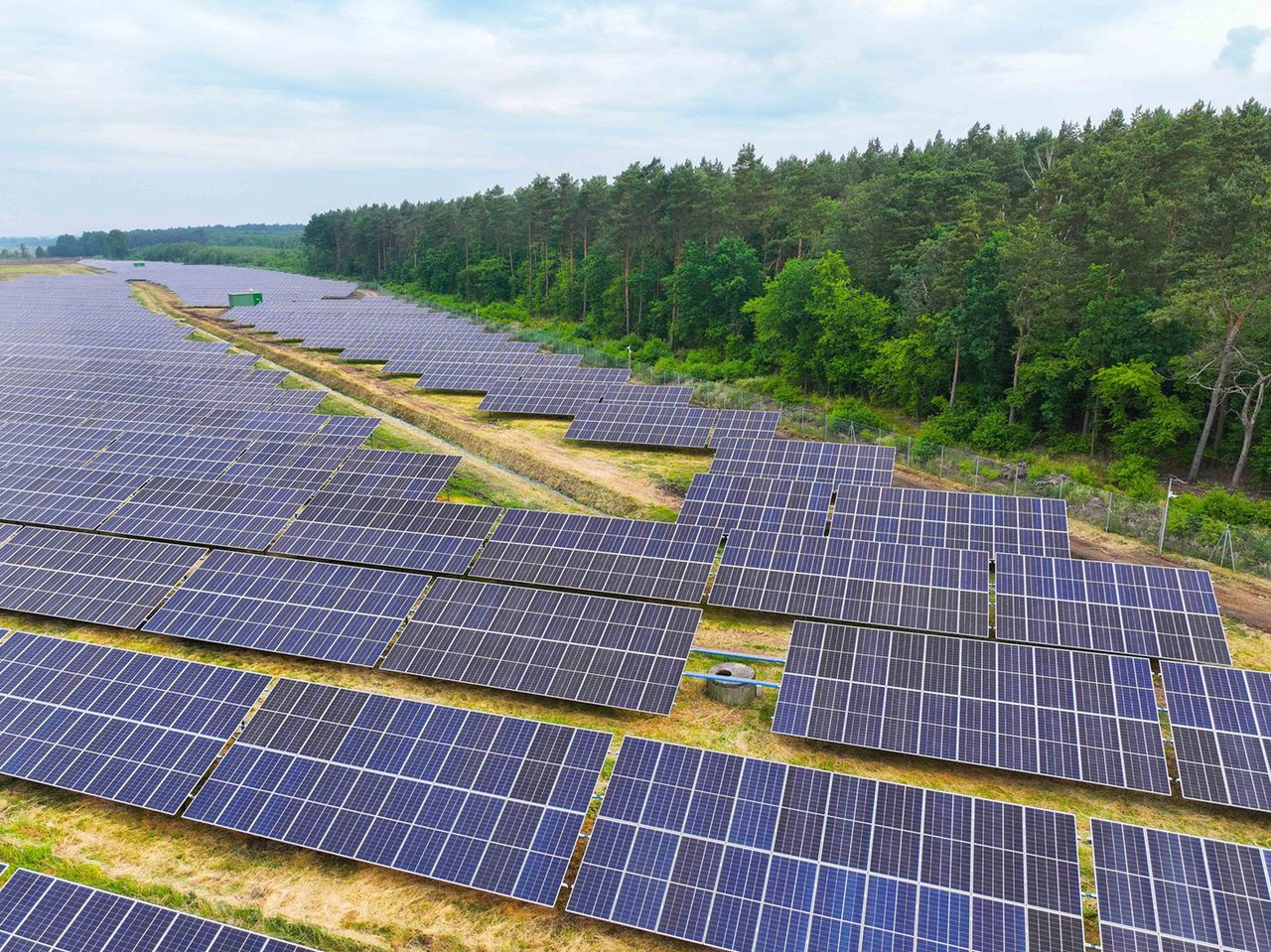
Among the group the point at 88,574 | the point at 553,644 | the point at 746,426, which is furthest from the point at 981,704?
the point at 88,574

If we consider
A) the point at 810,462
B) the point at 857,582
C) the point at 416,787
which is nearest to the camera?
the point at 416,787

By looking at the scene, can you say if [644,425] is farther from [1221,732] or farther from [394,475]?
[1221,732]

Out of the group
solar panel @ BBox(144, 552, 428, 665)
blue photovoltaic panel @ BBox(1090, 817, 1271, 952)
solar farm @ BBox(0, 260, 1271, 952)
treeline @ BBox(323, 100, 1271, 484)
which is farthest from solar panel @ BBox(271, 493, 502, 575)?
treeline @ BBox(323, 100, 1271, 484)

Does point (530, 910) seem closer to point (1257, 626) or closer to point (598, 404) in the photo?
point (1257, 626)

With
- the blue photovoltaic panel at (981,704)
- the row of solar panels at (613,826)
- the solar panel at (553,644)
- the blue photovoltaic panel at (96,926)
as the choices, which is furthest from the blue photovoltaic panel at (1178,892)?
the blue photovoltaic panel at (96,926)

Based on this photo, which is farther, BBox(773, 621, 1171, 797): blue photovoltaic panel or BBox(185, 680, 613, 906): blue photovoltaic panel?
BBox(773, 621, 1171, 797): blue photovoltaic panel

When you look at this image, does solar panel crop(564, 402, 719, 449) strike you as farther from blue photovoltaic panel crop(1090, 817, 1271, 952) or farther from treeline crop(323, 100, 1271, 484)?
blue photovoltaic panel crop(1090, 817, 1271, 952)

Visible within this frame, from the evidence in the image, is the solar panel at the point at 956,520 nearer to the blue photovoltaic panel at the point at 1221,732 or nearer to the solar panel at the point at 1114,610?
the solar panel at the point at 1114,610
